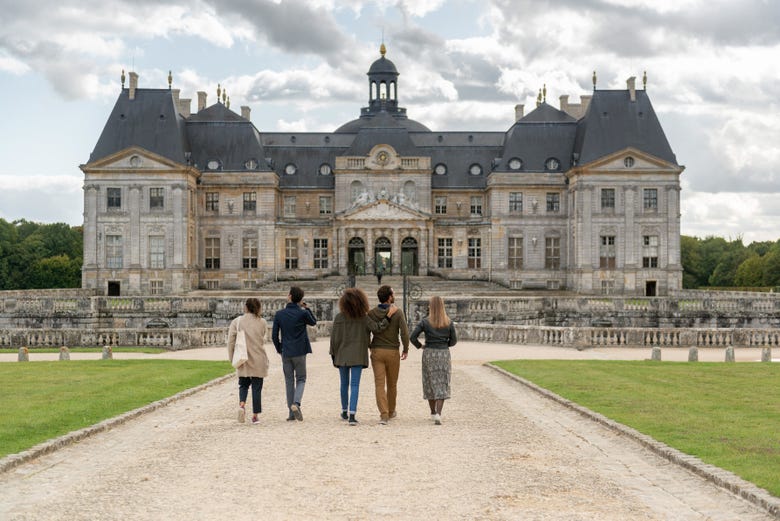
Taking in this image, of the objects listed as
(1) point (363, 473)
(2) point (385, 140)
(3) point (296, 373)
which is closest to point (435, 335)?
(3) point (296, 373)

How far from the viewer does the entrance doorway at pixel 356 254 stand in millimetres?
69688

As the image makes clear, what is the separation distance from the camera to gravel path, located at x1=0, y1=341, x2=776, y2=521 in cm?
945

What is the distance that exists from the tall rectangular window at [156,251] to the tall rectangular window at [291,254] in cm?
920

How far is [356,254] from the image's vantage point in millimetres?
70125

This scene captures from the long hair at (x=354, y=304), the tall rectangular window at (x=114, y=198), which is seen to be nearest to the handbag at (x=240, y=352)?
the long hair at (x=354, y=304)

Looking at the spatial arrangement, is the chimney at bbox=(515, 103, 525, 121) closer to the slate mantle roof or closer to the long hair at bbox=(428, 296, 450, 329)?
the slate mantle roof

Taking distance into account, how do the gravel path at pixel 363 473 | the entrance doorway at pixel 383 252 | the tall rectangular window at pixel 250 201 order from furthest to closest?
the tall rectangular window at pixel 250 201, the entrance doorway at pixel 383 252, the gravel path at pixel 363 473

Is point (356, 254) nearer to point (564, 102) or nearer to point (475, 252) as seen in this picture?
point (475, 252)

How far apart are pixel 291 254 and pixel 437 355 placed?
57.2 metres

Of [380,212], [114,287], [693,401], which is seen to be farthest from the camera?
[380,212]

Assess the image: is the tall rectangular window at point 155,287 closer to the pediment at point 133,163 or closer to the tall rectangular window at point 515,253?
the pediment at point 133,163

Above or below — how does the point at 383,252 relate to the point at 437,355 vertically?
above

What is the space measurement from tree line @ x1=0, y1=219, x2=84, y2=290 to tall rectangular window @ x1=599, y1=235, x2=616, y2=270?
2077 inches

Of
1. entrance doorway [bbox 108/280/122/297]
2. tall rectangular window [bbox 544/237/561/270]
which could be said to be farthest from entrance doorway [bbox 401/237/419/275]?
entrance doorway [bbox 108/280/122/297]
